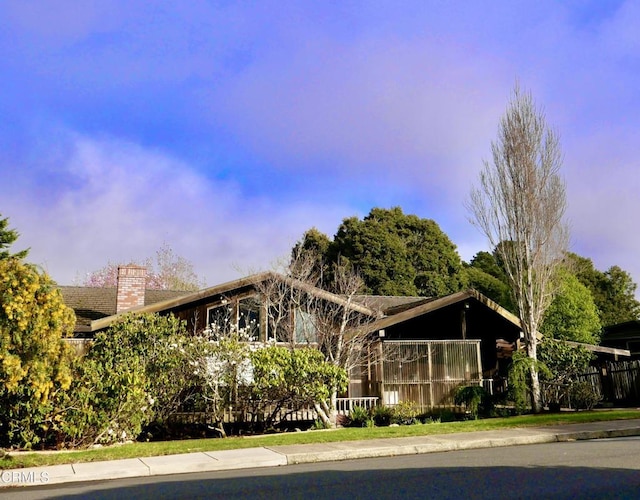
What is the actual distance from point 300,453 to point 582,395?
12244 millimetres

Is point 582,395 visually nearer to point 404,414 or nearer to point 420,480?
point 404,414

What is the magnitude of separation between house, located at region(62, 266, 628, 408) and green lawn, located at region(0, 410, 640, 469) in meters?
3.40

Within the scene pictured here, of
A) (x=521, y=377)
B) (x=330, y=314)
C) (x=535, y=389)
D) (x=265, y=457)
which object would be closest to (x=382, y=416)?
(x=330, y=314)

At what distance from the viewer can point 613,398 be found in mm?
22922

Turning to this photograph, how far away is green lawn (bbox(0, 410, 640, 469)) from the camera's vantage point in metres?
11.4

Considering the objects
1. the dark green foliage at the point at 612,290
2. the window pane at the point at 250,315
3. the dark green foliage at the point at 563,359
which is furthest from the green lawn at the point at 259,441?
the dark green foliage at the point at 612,290

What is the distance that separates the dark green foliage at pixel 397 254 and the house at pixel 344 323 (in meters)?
19.2

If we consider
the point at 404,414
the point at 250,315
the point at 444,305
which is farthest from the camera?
the point at 444,305

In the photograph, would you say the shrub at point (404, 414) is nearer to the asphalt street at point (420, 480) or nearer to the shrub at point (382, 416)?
the shrub at point (382, 416)

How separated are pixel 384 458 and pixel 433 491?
13.0ft

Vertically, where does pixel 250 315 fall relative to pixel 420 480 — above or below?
above

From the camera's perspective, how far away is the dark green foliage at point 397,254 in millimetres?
41312

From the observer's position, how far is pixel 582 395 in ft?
64.2

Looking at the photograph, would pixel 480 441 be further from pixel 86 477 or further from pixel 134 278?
pixel 134 278
